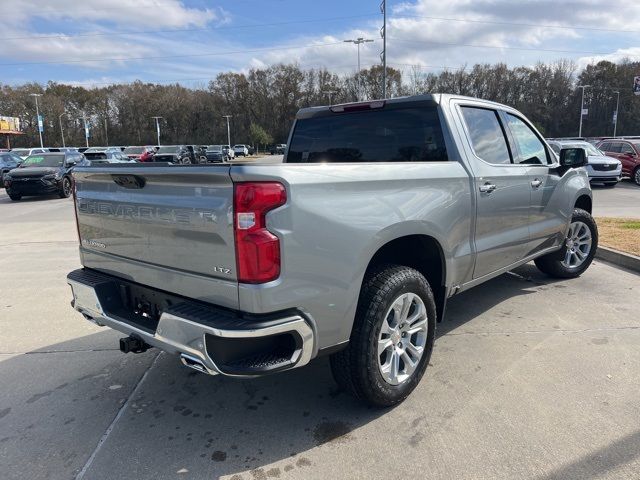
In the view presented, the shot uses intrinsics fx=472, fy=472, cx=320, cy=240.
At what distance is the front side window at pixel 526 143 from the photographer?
4398 millimetres

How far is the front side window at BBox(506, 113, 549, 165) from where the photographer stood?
4.40m

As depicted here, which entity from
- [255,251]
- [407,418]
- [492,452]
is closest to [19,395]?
[255,251]

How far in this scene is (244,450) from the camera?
2.64 m

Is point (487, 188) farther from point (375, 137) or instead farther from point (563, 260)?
point (563, 260)

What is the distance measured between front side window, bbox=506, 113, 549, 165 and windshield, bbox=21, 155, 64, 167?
55.4 feet

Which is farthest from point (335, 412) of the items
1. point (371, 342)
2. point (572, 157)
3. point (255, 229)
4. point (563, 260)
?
point (563, 260)

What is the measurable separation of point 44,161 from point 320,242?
714 inches

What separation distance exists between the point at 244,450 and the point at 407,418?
3.30 feet

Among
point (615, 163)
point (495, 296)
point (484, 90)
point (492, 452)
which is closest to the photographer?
point (492, 452)

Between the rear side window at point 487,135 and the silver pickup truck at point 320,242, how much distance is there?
0.06 ft

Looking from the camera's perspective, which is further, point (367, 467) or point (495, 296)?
point (495, 296)

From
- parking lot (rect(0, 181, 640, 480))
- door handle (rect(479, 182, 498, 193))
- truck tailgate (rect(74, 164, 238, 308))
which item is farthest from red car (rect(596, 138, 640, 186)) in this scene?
truck tailgate (rect(74, 164, 238, 308))

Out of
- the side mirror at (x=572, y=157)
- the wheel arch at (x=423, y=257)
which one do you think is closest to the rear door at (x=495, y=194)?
the wheel arch at (x=423, y=257)

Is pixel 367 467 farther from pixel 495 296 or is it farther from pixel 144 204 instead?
pixel 495 296
